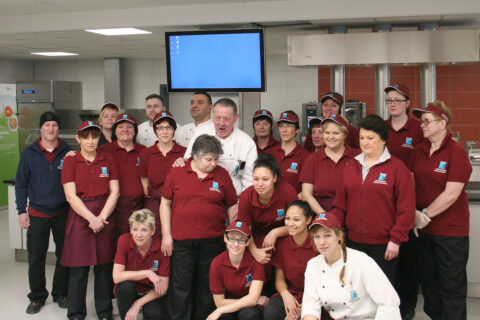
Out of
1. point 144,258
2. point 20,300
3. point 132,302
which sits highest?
point 144,258

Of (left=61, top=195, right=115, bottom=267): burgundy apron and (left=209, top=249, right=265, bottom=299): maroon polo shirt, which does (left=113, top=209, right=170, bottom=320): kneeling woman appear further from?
(left=209, top=249, right=265, bottom=299): maroon polo shirt

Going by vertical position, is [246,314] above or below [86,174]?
below

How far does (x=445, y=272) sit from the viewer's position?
3.48m

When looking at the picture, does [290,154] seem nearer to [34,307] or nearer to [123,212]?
[123,212]

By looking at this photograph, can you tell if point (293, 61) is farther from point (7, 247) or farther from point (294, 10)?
point (7, 247)

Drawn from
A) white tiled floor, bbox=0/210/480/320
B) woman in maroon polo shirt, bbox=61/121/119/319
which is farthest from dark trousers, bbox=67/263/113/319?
white tiled floor, bbox=0/210/480/320

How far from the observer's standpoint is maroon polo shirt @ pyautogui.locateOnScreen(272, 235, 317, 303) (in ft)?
10.6

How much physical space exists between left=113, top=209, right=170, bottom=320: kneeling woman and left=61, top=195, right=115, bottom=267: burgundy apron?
253 mm

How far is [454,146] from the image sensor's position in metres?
3.40

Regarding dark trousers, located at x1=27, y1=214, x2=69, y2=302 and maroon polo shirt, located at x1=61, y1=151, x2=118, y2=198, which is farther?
dark trousers, located at x1=27, y1=214, x2=69, y2=302

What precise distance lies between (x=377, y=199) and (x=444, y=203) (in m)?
0.51

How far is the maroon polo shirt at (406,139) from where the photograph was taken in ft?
12.9

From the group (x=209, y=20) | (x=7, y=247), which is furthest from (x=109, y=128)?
(x=7, y=247)

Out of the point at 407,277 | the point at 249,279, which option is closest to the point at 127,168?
the point at 249,279
